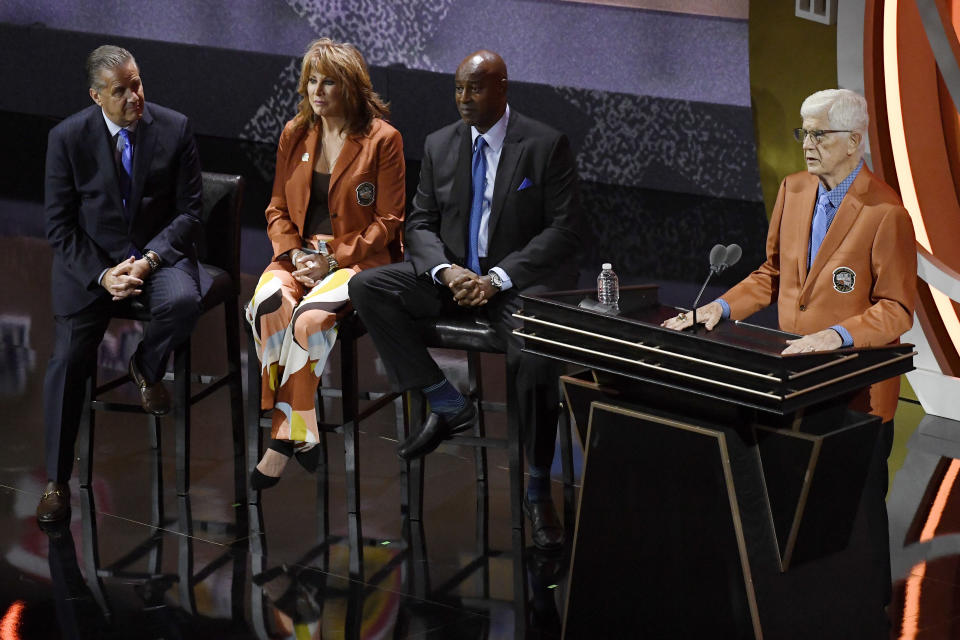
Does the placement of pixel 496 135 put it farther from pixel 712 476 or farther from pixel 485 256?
pixel 712 476

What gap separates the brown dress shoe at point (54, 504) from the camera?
414 cm

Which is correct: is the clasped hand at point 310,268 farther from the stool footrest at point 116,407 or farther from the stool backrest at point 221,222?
the stool footrest at point 116,407

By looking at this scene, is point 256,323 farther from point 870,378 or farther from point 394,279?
point 870,378

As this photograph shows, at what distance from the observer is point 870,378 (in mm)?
2963

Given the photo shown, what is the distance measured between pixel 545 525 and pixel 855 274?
4.03 feet

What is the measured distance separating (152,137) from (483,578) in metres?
1.78

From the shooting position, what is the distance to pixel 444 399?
4121 millimetres

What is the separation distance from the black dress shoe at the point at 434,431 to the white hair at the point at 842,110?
4.69ft

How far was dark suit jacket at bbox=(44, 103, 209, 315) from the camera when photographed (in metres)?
4.25

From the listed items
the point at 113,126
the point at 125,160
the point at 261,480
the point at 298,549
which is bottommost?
the point at 298,549

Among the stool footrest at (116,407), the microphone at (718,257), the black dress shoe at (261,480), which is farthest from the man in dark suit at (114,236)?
the microphone at (718,257)

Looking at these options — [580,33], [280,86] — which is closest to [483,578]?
[580,33]

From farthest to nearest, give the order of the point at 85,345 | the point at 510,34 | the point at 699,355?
the point at 510,34 < the point at 85,345 < the point at 699,355

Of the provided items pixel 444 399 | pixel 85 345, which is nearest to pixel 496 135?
pixel 444 399
